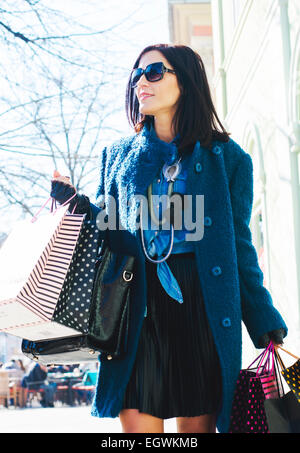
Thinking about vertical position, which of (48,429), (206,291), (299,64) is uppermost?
(299,64)

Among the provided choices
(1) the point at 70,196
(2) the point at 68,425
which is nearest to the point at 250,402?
(1) the point at 70,196

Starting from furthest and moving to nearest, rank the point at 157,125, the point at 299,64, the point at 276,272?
the point at 276,272 < the point at 299,64 < the point at 157,125

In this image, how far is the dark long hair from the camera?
9.90 ft

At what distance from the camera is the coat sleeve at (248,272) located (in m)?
2.82

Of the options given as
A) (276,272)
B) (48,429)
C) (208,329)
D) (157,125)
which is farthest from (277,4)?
(208,329)

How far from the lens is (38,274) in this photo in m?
2.52

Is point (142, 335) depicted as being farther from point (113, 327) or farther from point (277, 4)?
point (277, 4)

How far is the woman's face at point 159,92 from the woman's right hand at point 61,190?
0.47m

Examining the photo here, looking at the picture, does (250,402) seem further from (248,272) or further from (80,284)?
(80,284)

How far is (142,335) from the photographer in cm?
270

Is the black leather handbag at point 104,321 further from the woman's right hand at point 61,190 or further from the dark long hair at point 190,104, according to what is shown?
the dark long hair at point 190,104

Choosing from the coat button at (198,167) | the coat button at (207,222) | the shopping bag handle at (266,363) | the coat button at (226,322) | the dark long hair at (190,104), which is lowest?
the shopping bag handle at (266,363)

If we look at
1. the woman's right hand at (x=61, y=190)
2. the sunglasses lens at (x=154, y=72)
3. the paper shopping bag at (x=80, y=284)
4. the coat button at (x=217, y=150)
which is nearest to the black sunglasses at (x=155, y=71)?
the sunglasses lens at (x=154, y=72)

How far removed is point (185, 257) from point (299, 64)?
6512mm
